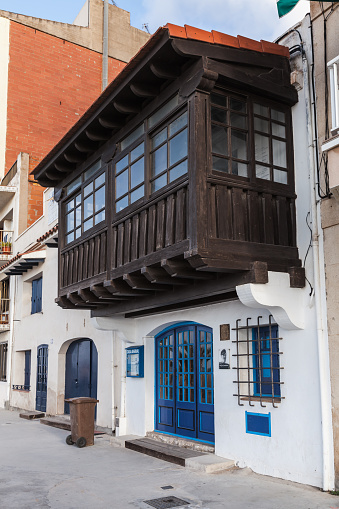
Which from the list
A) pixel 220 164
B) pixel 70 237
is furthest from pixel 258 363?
pixel 70 237

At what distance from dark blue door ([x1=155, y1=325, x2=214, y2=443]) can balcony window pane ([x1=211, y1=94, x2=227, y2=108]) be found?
3996 mm

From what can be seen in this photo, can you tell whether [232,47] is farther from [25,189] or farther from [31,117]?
[31,117]

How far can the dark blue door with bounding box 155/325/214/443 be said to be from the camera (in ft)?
30.9

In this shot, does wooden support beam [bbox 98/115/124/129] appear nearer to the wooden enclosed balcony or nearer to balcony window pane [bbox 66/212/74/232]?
the wooden enclosed balcony

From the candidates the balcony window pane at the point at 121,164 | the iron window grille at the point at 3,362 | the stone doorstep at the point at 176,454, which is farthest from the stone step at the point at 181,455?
the iron window grille at the point at 3,362

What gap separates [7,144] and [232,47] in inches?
722

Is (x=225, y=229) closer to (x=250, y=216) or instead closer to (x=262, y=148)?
(x=250, y=216)

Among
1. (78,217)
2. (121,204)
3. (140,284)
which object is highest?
(78,217)

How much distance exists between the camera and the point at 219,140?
7.35 metres

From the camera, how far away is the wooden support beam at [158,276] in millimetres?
7828

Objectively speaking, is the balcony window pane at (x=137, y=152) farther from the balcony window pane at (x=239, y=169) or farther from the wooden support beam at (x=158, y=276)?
the wooden support beam at (x=158, y=276)

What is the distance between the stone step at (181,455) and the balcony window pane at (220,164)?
437 cm

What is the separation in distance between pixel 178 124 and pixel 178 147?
35cm

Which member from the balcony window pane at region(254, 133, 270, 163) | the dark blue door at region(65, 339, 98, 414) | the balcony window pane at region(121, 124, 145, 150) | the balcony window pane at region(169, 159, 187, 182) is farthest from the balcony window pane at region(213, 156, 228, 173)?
the dark blue door at region(65, 339, 98, 414)
